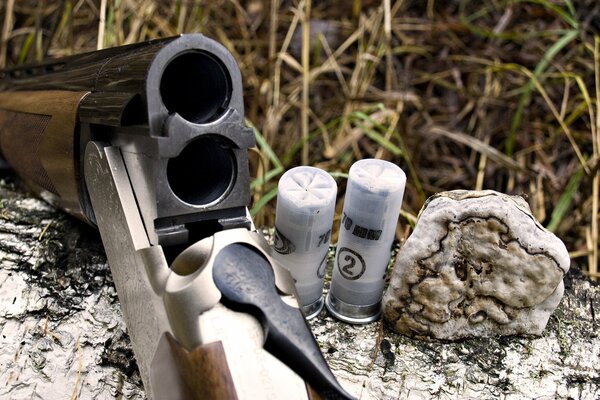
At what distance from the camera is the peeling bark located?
3.64 ft

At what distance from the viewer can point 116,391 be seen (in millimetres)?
1091

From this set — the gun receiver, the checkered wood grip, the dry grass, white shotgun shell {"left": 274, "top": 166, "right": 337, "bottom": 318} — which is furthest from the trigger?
the dry grass

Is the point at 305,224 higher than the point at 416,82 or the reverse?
higher

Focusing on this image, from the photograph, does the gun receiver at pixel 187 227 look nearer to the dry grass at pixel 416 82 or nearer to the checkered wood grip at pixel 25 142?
the checkered wood grip at pixel 25 142

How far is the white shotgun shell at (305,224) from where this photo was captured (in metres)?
1.16

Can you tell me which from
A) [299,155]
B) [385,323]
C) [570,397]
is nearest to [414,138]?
[299,155]

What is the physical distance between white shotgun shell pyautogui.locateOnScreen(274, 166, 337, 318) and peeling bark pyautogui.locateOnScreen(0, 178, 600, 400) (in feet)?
0.37

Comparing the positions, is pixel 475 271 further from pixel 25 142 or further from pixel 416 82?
pixel 416 82

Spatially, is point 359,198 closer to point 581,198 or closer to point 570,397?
point 570,397

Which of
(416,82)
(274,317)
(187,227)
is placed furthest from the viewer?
(416,82)

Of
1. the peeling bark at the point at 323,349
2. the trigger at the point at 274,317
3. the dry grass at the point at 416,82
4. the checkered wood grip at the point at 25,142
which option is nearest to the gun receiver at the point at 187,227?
the trigger at the point at 274,317

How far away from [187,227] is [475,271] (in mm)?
571

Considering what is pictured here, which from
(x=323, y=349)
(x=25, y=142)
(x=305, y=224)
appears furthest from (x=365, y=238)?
(x=25, y=142)

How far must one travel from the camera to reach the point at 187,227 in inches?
38.7
